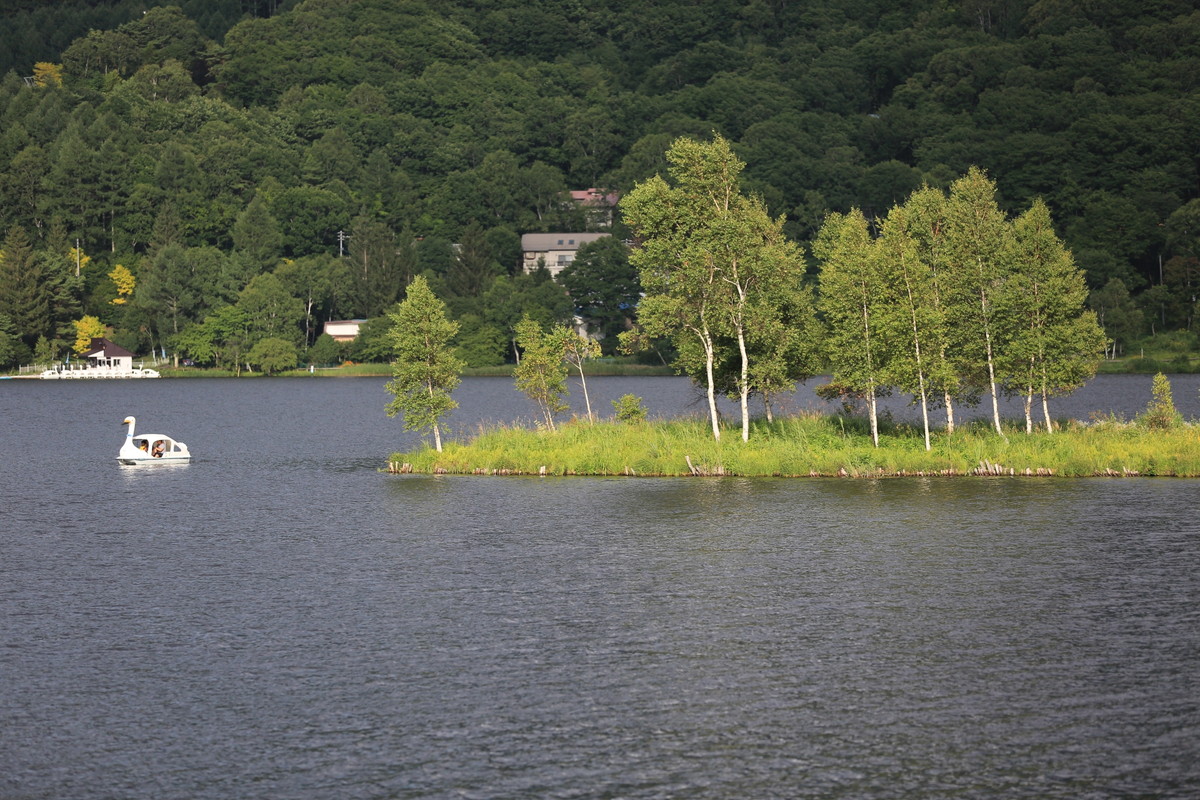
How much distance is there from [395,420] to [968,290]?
6508 centimetres

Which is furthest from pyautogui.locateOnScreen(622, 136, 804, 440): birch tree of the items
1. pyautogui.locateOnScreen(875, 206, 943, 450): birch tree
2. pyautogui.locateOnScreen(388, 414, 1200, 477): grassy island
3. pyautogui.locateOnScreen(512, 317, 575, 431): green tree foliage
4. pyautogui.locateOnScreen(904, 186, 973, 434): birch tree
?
pyautogui.locateOnScreen(512, 317, 575, 431): green tree foliage

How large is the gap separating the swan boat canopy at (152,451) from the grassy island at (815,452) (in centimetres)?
1842

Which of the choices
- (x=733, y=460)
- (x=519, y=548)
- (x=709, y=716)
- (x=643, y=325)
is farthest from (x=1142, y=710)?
(x=643, y=325)

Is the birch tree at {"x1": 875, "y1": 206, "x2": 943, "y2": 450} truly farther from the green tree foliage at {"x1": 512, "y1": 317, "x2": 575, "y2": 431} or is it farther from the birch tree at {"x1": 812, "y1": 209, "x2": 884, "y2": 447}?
the green tree foliage at {"x1": 512, "y1": 317, "x2": 575, "y2": 431}

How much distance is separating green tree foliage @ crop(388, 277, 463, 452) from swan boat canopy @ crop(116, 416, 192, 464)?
61.8ft

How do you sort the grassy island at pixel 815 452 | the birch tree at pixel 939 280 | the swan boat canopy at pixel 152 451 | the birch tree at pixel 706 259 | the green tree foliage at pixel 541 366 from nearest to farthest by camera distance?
the grassy island at pixel 815 452 < the birch tree at pixel 939 280 < the birch tree at pixel 706 259 < the green tree foliage at pixel 541 366 < the swan boat canopy at pixel 152 451

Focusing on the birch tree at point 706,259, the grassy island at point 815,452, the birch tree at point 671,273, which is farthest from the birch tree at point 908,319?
the birch tree at point 671,273

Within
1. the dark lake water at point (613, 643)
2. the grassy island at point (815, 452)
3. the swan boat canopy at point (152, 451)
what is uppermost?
the swan boat canopy at point (152, 451)

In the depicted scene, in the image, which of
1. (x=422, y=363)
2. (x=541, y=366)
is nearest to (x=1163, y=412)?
(x=541, y=366)

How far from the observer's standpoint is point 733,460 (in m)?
69.8

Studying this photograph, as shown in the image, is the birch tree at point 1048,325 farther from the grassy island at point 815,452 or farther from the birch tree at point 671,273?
the birch tree at point 671,273

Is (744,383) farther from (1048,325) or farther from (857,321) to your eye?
(1048,325)

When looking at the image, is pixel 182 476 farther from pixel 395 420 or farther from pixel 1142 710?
pixel 1142 710

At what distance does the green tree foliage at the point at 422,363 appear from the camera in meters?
75.5
